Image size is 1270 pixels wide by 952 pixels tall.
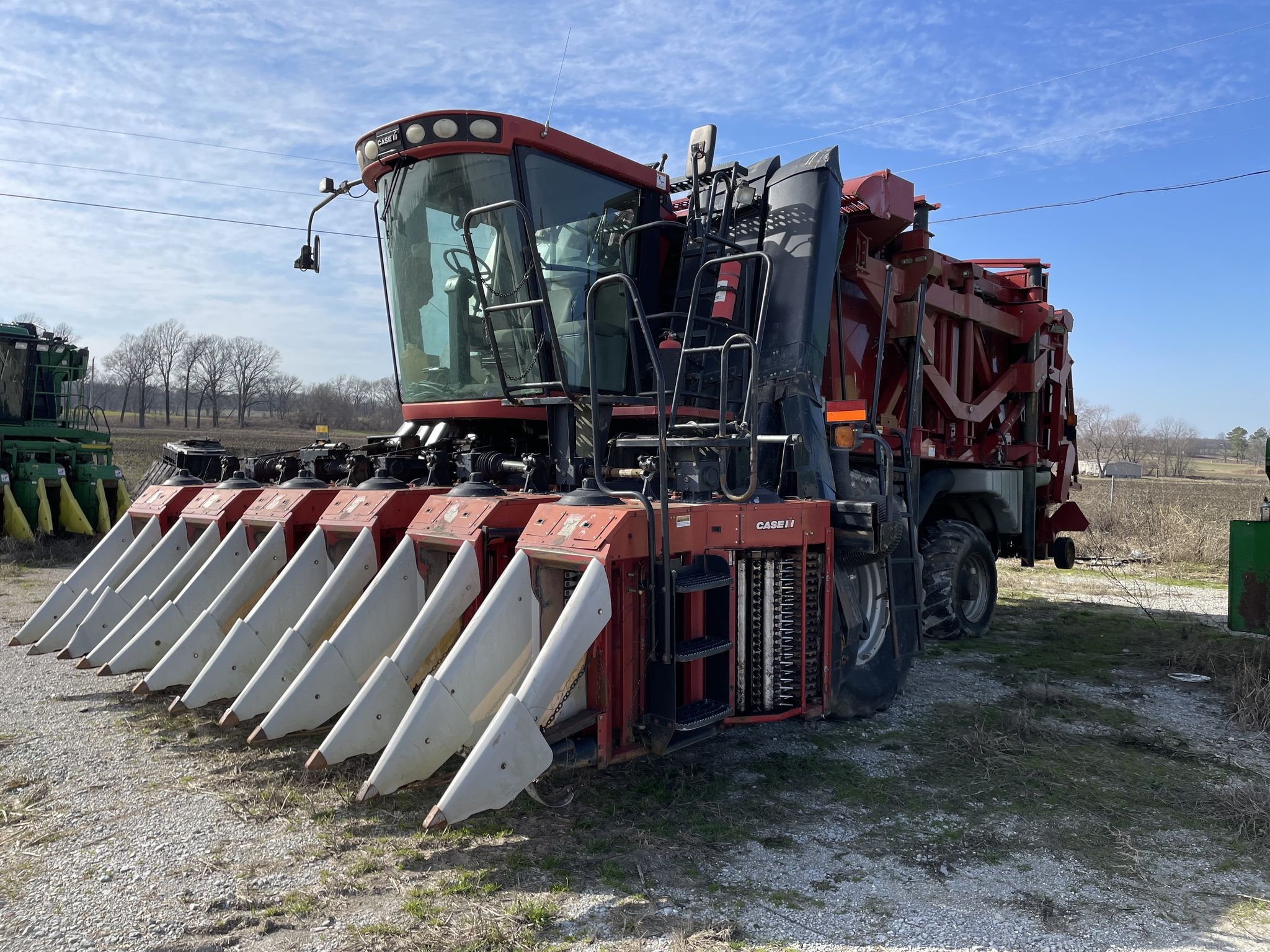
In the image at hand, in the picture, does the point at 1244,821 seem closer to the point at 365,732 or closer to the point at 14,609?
the point at 365,732

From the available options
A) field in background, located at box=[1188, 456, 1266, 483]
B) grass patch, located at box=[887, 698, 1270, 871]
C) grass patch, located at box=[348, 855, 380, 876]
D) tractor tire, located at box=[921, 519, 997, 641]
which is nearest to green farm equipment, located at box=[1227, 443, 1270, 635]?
grass patch, located at box=[887, 698, 1270, 871]

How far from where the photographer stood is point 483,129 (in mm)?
4598

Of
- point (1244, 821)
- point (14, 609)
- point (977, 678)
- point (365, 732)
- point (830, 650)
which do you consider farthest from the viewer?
point (14, 609)

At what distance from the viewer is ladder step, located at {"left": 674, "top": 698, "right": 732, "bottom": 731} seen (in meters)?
3.42

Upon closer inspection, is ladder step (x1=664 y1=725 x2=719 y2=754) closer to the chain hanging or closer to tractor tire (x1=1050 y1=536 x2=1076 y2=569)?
the chain hanging

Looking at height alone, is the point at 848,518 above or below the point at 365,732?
above

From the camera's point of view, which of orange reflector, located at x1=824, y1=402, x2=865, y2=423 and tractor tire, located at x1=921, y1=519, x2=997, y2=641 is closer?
orange reflector, located at x1=824, y1=402, x2=865, y2=423

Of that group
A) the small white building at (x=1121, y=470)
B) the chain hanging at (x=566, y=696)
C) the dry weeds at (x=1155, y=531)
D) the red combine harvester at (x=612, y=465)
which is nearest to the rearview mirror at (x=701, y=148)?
the red combine harvester at (x=612, y=465)

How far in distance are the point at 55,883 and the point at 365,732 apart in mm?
1050

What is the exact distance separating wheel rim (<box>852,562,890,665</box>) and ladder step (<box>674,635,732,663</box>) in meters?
1.36

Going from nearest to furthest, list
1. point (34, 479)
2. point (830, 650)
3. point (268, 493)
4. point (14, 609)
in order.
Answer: point (830, 650) < point (268, 493) < point (14, 609) < point (34, 479)

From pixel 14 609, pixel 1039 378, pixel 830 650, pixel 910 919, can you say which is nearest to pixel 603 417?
pixel 830 650

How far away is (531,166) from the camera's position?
468 centimetres

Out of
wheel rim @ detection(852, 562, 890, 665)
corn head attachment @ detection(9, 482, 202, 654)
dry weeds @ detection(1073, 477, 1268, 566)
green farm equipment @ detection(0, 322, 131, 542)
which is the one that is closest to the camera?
wheel rim @ detection(852, 562, 890, 665)
